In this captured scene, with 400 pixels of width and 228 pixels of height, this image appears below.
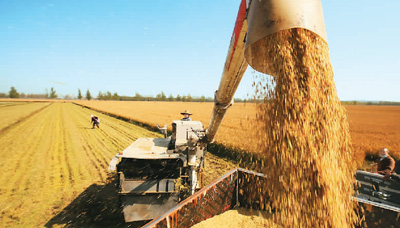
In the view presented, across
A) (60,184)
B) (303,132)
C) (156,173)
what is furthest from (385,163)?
(60,184)

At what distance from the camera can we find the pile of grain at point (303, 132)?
1.61m

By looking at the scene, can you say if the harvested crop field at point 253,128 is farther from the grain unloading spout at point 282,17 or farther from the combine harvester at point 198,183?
the grain unloading spout at point 282,17

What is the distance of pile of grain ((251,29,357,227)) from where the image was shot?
63.4 inches

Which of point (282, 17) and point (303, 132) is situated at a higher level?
point (282, 17)

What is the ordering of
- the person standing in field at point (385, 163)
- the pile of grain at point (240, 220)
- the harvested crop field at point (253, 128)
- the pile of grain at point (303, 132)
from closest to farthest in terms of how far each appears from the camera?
the pile of grain at point (303, 132), the pile of grain at point (240, 220), the person standing in field at point (385, 163), the harvested crop field at point (253, 128)

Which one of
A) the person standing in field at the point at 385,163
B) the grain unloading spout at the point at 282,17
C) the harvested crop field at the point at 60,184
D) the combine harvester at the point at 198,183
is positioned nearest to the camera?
the grain unloading spout at the point at 282,17

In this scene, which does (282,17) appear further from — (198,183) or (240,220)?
(198,183)

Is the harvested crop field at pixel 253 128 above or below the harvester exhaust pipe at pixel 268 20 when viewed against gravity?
below

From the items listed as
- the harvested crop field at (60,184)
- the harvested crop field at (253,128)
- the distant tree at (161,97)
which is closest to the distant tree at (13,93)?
the distant tree at (161,97)

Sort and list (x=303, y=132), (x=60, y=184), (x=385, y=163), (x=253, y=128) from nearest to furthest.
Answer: (x=303, y=132), (x=253, y=128), (x=385, y=163), (x=60, y=184)

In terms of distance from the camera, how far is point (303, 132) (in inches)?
69.2

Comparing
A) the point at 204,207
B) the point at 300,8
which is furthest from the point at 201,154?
the point at 300,8

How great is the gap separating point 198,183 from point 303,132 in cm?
339

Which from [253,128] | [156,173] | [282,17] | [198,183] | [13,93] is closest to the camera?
[282,17]
